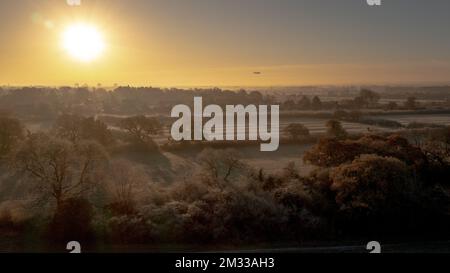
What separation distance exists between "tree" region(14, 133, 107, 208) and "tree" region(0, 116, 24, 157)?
471 cm

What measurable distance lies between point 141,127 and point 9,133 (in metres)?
6.35

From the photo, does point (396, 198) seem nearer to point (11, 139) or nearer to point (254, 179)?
point (254, 179)

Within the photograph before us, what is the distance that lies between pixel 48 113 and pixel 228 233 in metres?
14.6

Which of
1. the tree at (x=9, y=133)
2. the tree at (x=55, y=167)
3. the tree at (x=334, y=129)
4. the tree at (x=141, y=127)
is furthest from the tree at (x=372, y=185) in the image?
the tree at (x=141, y=127)

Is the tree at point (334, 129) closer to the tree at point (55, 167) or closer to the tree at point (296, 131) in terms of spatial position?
the tree at point (296, 131)

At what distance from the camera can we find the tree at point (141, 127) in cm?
1894

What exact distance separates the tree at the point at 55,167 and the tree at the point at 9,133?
471cm

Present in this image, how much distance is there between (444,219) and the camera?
815 cm

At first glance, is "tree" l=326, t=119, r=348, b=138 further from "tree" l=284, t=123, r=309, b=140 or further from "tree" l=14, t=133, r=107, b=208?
"tree" l=14, t=133, r=107, b=208

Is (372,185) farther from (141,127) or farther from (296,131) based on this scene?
(141,127)

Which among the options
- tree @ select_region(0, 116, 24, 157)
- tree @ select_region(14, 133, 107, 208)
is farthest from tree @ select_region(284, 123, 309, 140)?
tree @ select_region(14, 133, 107, 208)

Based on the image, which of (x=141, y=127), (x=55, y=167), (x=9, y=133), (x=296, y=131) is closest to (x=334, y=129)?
(x=296, y=131)
